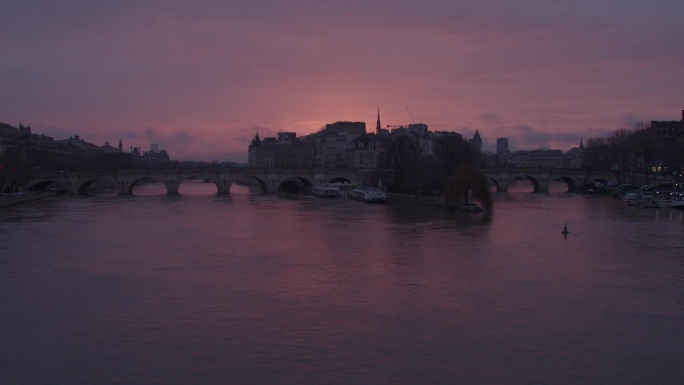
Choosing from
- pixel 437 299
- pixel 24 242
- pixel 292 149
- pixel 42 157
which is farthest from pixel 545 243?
pixel 292 149

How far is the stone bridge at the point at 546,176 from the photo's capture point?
238 ft

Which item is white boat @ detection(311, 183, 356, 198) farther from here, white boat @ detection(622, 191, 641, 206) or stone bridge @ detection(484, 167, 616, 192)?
white boat @ detection(622, 191, 641, 206)

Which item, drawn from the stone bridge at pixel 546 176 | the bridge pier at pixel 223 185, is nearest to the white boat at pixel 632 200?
the stone bridge at pixel 546 176

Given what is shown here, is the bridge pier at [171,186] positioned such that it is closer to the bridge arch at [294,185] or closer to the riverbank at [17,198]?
the bridge arch at [294,185]

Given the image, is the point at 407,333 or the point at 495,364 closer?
the point at 495,364

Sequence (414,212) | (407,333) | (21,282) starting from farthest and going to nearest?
(414,212), (21,282), (407,333)

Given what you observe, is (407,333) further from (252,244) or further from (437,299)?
(252,244)

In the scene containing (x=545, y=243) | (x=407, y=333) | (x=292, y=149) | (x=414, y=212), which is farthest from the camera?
(x=292, y=149)

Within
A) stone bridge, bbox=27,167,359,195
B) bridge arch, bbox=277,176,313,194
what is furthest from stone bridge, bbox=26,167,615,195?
bridge arch, bbox=277,176,313,194

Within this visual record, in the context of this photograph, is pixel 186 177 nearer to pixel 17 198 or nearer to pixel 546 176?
pixel 17 198

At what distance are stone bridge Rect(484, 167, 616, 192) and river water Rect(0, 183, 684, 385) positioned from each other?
43.3 m

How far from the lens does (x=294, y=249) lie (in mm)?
24312

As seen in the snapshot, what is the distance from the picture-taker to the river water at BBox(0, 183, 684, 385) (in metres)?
10.9

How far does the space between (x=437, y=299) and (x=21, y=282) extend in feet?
35.3
